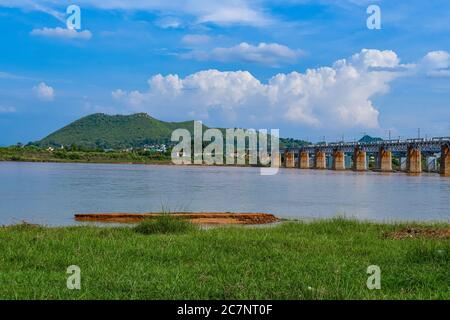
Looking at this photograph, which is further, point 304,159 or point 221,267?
point 304,159

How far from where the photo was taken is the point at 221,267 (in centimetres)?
1247

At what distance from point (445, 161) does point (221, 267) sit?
12951 cm

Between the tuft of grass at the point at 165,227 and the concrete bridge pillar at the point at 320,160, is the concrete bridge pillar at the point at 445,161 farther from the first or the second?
the tuft of grass at the point at 165,227

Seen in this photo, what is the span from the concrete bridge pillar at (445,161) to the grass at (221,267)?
119m

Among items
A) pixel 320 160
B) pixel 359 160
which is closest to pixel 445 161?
pixel 359 160

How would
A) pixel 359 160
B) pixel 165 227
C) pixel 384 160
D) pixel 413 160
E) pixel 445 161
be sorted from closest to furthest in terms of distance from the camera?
pixel 165 227 < pixel 445 161 < pixel 413 160 < pixel 384 160 < pixel 359 160

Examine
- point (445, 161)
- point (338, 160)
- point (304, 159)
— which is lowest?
point (338, 160)

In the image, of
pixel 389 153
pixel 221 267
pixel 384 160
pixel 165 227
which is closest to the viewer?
pixel 221 267

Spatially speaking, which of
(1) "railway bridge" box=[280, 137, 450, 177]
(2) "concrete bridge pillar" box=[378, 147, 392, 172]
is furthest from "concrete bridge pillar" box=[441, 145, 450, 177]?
(2) "concrete bridge pillar" box=[378, 147, 392, 172]

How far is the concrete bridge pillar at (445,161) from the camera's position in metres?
129

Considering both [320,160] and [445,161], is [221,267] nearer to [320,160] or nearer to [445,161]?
[445,161]

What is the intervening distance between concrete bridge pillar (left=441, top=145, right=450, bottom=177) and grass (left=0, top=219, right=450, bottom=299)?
118975 mm

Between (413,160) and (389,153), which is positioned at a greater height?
(389,153)
